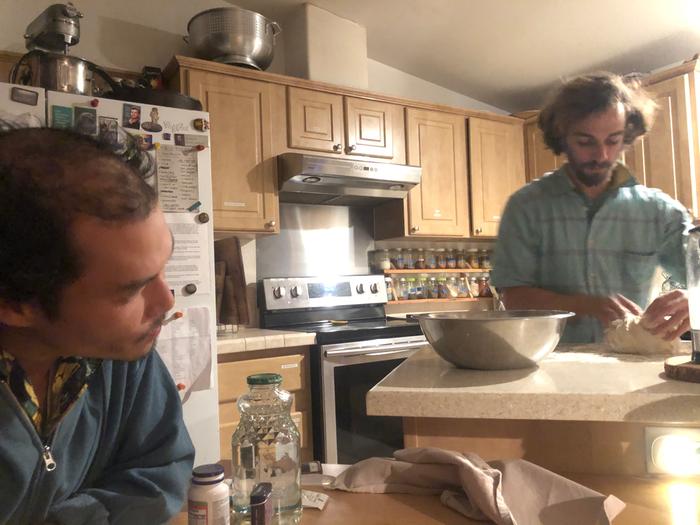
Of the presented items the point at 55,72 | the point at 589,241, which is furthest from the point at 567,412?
the point at 55,72

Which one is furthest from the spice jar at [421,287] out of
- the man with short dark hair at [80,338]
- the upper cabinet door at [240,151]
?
the man with short dark hair at [80,338]

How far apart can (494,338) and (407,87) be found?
2.96 m

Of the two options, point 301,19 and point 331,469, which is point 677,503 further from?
point 301,19

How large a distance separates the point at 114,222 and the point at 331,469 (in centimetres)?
60

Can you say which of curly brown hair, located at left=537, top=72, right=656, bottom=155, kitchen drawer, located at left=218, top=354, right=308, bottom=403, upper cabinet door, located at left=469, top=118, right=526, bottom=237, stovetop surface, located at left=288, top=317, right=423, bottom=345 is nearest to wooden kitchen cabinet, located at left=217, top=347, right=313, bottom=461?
kitchen drawer, located at left=218, top=354, right=308, bottom=403

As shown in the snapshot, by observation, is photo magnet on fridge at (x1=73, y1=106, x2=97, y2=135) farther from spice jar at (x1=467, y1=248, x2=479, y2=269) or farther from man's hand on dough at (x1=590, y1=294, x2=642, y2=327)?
spice jar at (x1=467, y1=248, x2=479, y2=269)

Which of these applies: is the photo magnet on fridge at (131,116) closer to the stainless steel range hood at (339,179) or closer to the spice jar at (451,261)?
the stainless steel range hood at (339,179)

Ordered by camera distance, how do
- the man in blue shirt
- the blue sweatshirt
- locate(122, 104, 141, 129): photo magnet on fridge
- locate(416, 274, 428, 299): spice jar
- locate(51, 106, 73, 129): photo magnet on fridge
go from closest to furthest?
1. the blue sweatshirt
2. the man in blue shirt
3. locate(51, 106, 73, 129): photo magnet on fridge
4. locate(122, 104, 141, 129): photo magnet on fridge
5. locate(416, 274, 428, 299): spice jar

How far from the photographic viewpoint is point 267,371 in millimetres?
2256

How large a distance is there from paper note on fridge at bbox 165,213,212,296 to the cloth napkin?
4.14 feet

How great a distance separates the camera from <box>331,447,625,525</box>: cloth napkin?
73cm

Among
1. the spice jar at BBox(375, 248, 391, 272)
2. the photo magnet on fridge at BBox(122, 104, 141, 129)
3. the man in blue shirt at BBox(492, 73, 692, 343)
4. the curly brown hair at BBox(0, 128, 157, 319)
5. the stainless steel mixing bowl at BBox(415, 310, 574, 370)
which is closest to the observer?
the curly brown hair at BBox(0, 128, 157, 319)

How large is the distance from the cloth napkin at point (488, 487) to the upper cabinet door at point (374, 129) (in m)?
2.21

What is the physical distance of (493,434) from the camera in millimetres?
955
